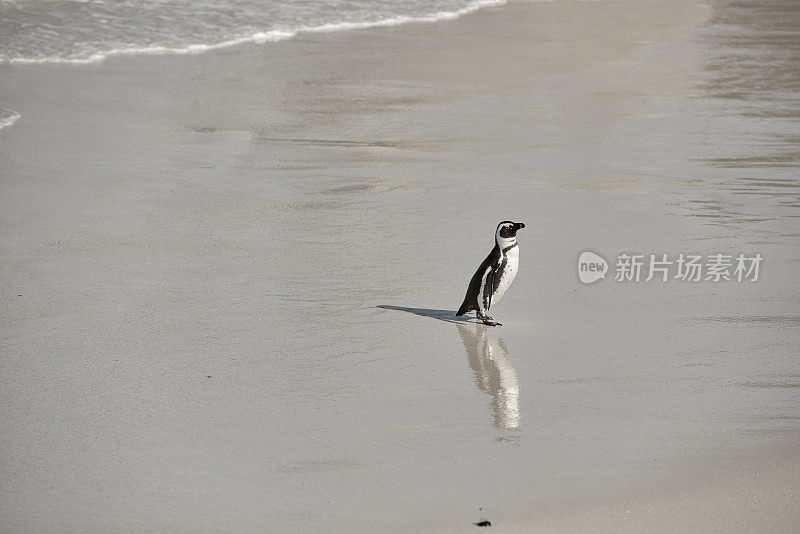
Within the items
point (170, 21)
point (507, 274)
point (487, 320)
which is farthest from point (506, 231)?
point (170, 21)

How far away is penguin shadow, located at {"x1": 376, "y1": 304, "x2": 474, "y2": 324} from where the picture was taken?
188 inches

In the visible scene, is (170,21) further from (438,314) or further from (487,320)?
(487,320)

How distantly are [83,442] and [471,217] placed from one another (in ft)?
10.6

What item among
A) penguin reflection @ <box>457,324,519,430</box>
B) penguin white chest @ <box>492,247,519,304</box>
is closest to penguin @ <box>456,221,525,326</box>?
penguin white chest @ <box>492,247,519,304</box>

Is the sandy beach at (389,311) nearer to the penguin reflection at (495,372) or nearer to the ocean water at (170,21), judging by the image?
the penguin reflection at (495,372)

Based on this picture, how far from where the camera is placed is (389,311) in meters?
4.82

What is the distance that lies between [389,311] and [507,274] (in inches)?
22.3

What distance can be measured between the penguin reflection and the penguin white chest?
17cm

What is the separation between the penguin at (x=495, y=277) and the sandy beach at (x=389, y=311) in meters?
0.11

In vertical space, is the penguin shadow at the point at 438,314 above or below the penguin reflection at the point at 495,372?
Result: below

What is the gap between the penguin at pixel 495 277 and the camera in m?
4.63

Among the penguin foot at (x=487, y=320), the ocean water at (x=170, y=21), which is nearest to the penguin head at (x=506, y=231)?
the penguin foot at (x=487, y=320)

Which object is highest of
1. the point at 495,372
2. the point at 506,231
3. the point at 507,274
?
the point at 506,231

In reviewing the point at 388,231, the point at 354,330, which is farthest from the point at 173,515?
the point at 388,231
